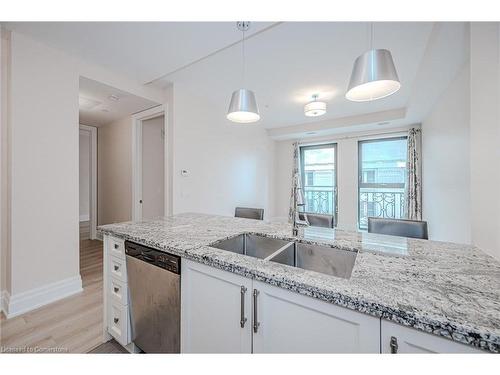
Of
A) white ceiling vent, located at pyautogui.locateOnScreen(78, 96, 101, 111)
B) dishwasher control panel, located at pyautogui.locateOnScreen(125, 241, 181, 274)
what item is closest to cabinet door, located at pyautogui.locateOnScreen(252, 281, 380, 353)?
dishwasher control panel, located at pyautogui.locateOnScreen(125, 241, 181, 274)

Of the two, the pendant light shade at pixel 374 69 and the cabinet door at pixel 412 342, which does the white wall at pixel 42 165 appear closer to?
the pendant light shade at pixel 374 69

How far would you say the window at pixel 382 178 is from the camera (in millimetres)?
4383

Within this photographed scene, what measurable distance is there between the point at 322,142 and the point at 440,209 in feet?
8.94

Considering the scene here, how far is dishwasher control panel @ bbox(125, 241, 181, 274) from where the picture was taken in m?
1.17

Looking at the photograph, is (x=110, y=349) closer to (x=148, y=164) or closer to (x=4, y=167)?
(x=4, y=167)

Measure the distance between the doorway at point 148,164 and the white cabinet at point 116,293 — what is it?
1553 millimetres

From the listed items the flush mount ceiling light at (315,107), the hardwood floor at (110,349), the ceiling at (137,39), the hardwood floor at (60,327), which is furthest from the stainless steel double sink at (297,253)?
the flush mount ceiling light at (315,107)

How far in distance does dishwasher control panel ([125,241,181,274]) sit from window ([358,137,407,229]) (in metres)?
4.49

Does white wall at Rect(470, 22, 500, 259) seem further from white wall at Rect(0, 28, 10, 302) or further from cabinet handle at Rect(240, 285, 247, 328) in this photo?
white wall at Rect(0, 28, 10, 302)

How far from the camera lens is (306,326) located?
797 mm

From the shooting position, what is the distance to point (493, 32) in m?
1.08

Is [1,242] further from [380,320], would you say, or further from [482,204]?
[482,204]

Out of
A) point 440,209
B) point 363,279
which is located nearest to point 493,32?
point 363,279

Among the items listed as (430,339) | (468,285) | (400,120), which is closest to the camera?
(430,339)
